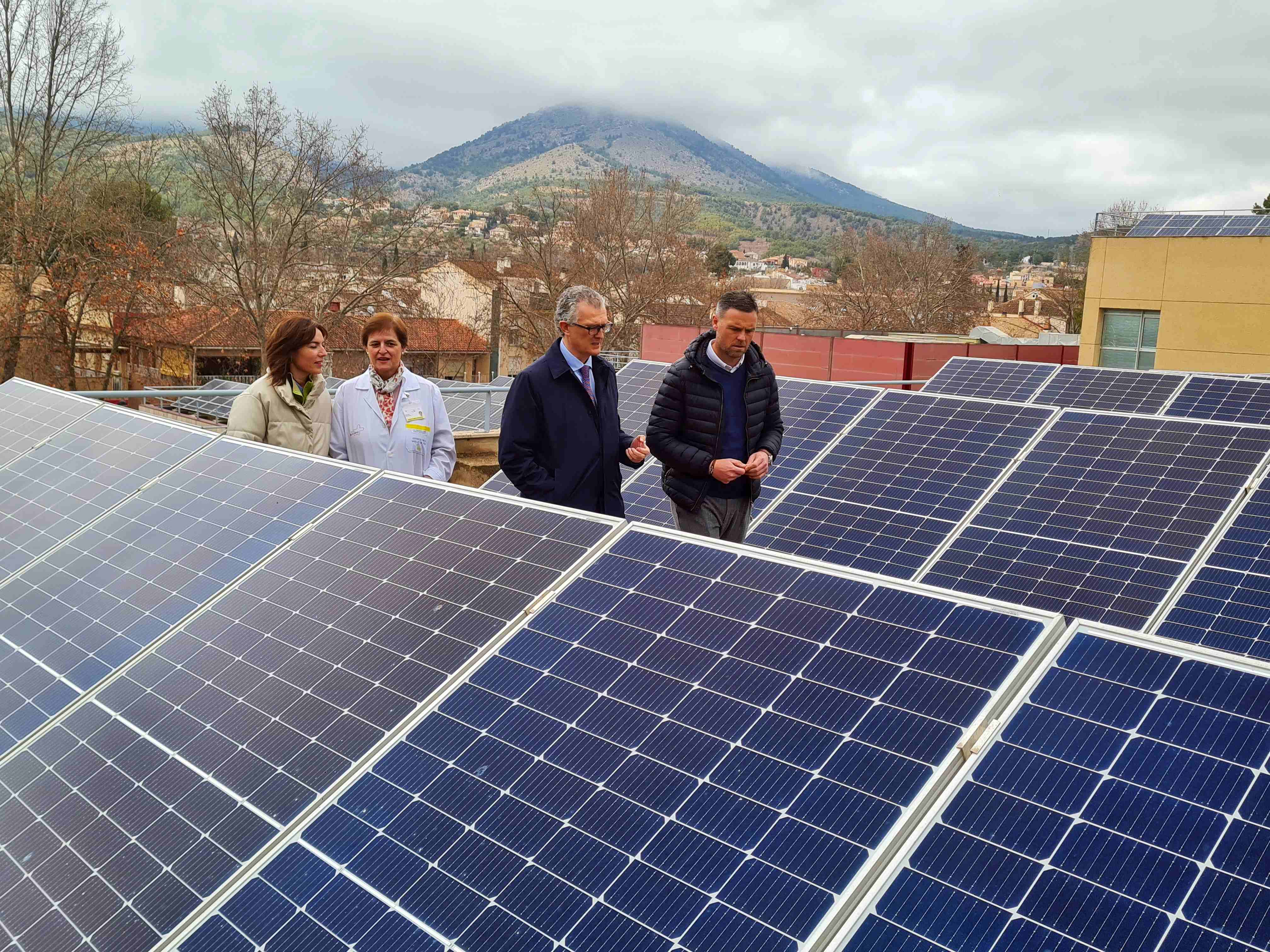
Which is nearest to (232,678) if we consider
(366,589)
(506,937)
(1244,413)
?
(366,589)

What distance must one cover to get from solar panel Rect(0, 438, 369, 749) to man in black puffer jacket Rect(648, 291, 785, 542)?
212 cm

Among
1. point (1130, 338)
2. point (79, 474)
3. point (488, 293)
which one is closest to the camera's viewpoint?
point (79, 474)

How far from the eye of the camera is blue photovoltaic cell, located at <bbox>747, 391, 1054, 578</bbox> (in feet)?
26.5

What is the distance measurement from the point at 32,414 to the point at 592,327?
4.69m

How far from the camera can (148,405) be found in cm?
3847

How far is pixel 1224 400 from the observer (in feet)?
40.8

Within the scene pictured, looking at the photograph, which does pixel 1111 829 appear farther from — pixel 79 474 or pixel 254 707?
pixel 79 474

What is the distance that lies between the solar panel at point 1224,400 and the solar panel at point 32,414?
11.0m

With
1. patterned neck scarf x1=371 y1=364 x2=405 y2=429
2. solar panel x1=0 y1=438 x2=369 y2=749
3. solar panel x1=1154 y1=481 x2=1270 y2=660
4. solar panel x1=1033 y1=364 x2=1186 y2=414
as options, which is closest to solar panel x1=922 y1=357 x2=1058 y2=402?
solar panel x1=1033 y1=364 x2=1186 y2=414

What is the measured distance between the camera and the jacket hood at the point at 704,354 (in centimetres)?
645

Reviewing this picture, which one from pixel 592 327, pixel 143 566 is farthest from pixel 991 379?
pixel 143 566

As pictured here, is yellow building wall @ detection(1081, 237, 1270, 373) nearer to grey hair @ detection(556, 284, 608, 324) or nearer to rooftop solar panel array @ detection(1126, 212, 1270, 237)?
rooftop solar panel array @ detection(1126, 212, 1270, 237)

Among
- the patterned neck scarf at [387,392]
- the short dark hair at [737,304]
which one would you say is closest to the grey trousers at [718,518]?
the short dark hair at [737,304]

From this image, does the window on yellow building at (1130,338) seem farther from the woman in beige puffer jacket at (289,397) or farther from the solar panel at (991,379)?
the woman in beige puffer jacket at (289,397)
